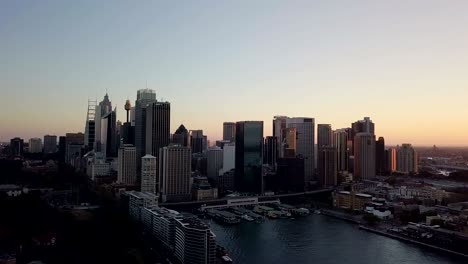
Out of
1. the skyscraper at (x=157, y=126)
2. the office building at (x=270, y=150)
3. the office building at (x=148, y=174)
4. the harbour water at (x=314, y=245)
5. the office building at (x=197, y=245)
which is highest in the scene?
the skyscraper at (x=157, y=126)

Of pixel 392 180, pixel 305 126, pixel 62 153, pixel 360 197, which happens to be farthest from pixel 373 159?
pixel 62 153

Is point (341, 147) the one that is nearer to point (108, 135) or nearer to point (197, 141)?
point (197, 141)

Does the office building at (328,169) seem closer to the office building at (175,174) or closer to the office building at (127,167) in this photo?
the office building at (175,174)

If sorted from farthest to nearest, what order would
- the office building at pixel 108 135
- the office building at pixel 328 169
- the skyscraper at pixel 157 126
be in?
1. the office building at pixel 108 135
2. the office building at pixel 328 169
3. the skyscraper at pixel 157 126

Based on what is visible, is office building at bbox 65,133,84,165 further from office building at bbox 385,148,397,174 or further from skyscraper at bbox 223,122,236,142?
office building at bbox 385,148,397,174

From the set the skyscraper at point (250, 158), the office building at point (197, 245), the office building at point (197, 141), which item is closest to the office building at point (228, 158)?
the skyscraper at point (250, 158)
